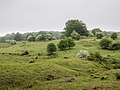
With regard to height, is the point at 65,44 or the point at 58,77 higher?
the point at 65,44

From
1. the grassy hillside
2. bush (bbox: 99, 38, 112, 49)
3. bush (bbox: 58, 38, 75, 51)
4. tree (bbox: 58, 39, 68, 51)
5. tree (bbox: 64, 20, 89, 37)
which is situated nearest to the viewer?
the grassy hillside

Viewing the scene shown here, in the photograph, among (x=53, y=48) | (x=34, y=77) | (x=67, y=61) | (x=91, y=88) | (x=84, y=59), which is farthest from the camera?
(x=53, y=48)

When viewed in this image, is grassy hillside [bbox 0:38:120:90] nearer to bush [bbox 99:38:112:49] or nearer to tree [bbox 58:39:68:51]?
tree [bbox 58:39:68:51]

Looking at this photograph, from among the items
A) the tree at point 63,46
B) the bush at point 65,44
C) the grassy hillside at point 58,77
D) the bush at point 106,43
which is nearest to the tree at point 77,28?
the bush at point 106,43

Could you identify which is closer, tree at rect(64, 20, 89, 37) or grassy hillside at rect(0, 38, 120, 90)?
grassy hillside at rect(0, 38, 120, 90)

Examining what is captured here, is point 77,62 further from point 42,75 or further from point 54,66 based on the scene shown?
point 42,75

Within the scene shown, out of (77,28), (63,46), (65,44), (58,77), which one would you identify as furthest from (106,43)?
(58,77)

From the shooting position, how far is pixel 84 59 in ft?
223

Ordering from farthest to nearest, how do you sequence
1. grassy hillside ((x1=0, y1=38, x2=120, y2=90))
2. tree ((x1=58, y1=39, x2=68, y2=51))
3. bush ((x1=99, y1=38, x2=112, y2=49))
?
bush ((x1=99, y1=38, x2=112, y2=49))
tree ((x1=58, y1=39, x2=68, y2=51))
grassy hillside ((x1=0, y1=38, x2=120, y2=90))

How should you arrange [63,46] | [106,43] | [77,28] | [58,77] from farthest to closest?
[77,28] < [106,43] < [63,46] < [58,77]

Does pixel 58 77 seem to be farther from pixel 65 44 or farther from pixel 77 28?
pixel 77 28

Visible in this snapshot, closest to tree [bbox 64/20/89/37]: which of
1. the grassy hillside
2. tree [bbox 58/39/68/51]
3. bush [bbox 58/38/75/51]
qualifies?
bush [bbox 58/38/75/51]

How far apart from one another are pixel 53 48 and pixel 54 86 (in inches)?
1557

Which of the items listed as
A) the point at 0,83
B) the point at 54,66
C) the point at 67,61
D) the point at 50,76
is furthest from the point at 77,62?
the point at 0,83
